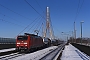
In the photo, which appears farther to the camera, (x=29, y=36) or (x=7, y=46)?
(x=7, y=46)

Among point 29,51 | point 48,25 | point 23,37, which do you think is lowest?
point 29,51

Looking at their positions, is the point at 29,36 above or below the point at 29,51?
above

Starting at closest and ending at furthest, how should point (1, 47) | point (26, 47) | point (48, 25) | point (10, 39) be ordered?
1. point (26, 47)
2. point (1, 47)
3. point (10, 39)
4. point (48, 25)

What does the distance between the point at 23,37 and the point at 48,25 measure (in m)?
46.9

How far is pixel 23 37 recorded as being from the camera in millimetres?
38094

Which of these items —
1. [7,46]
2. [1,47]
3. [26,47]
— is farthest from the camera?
[7,46]

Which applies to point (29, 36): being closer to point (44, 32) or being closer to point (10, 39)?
point (10, 39)

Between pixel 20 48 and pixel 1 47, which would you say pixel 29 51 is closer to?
pixel 20 48

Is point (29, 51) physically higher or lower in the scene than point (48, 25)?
lower

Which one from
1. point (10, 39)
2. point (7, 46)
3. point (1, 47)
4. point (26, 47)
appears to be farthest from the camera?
point (10, 39)

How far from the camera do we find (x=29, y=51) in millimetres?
38531

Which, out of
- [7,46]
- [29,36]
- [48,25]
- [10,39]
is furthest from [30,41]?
[48,25]

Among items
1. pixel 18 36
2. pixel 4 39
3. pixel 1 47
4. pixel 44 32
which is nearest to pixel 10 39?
pixel 4 39

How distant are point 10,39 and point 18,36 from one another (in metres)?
17.6
